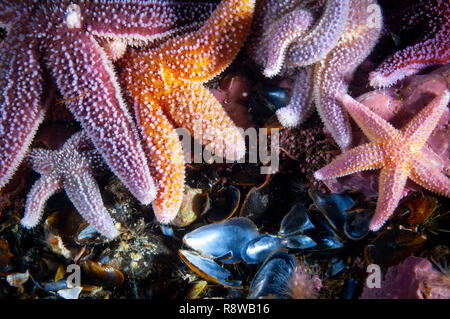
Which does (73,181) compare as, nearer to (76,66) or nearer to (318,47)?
(76,66)

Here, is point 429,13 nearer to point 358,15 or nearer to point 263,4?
point 358,15

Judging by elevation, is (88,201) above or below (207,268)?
above

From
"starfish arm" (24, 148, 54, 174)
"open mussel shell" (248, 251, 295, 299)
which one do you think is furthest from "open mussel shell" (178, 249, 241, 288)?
"starfish arm" (24, 148, 54, 174)

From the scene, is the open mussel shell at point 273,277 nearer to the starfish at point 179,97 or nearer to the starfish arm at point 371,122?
the starfish at point 179,97

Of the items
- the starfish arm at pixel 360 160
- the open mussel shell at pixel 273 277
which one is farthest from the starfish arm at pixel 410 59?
the open mussel shell at pixel 273 277

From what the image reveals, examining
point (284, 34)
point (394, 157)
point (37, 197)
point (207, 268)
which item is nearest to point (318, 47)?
point (284, 34)

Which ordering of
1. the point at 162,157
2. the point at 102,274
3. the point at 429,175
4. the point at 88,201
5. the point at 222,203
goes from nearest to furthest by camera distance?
1. the point at 429,175
2. the point at 162,157
3. the point at 88,201
4. the point at 102,274
5. the point at 222,203

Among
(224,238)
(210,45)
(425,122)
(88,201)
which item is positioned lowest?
(224,238)
